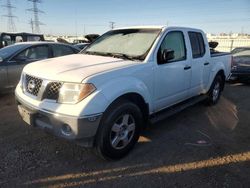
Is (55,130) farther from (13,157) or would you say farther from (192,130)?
(192,130)

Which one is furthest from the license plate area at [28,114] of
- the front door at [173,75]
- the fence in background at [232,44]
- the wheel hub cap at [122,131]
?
the fence in background at [232,44]

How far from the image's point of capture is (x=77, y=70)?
11.1 ft

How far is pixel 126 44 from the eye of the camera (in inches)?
175

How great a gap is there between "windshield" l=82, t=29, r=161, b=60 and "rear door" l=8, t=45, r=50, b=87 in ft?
8.12

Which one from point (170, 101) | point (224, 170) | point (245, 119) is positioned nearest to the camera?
point (224, 170)

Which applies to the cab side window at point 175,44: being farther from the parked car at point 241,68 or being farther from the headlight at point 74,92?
the parked car at point 241,68

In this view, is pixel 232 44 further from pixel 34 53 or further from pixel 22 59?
pixel 22 59

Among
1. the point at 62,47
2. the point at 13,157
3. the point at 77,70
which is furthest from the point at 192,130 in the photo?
the point at 62,47

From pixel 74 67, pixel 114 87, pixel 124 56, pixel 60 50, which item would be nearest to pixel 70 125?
pixel 114 87

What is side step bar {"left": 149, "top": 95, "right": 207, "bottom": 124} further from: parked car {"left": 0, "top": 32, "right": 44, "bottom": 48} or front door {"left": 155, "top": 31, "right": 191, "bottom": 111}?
parked car {"left": 0, "top": 32, "right": 44, "bottom": 48}

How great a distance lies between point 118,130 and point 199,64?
8.73ft

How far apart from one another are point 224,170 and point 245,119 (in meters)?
2.55

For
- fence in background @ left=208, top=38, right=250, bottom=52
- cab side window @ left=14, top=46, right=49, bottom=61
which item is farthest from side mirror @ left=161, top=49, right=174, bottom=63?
fence in background @ left=208, top=38, right=250, bottom=52

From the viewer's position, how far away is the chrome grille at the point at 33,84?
347 cm
